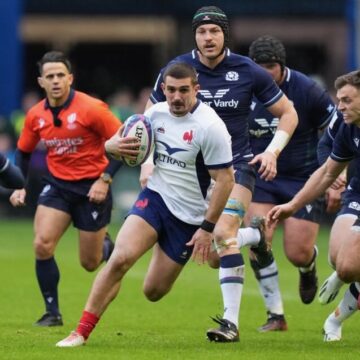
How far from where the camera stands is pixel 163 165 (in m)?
10.2

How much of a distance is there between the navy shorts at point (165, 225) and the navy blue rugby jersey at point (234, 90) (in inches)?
39.4

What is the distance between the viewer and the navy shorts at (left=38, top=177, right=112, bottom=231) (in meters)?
12.4

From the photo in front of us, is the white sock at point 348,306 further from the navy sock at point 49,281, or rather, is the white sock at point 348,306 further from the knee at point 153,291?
the navy sock at point 49,281

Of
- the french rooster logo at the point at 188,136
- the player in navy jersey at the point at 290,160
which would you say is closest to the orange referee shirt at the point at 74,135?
the player in navy jersey at the point at 290,160

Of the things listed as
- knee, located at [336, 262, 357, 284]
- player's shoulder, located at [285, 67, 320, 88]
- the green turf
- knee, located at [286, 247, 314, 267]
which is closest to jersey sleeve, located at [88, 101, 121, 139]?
player's shoulder, located at [285, 67, 320, 88]

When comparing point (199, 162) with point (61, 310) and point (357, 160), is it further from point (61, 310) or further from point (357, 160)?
point (61, 310)

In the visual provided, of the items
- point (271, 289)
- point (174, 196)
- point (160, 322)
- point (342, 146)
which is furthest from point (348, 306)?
point (160, 322)

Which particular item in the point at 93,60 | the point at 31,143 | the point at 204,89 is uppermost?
the point at 204,89

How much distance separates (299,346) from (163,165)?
1693 millimetres

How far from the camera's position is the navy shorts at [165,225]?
10117 mm

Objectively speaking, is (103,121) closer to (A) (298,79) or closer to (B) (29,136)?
(B) (29,136)

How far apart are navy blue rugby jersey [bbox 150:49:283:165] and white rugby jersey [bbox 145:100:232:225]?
2.64ft

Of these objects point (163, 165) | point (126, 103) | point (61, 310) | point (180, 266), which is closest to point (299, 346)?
point (180, 266)

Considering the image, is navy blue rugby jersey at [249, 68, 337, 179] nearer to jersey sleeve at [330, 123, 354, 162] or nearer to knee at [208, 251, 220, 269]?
knee at [208, 251, 220, 269]
